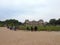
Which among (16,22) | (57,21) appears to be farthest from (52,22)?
(16,22)

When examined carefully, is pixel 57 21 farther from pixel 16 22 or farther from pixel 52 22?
pixel 16 22

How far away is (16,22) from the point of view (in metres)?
69.8

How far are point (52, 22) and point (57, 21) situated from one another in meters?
2.00

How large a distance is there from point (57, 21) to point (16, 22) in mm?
16130

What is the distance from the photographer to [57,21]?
226ft

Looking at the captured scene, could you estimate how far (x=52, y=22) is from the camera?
228 ft

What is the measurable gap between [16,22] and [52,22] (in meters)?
14.2
